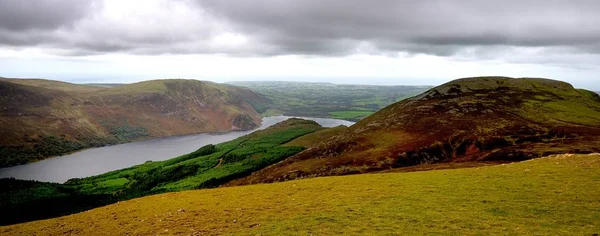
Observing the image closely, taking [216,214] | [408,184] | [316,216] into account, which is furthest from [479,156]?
[216,214]

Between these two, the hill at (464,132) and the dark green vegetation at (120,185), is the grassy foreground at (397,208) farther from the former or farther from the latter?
the dark green vegetation at (120,185)

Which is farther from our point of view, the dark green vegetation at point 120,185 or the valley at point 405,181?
the dark green vegetation at point 120,185

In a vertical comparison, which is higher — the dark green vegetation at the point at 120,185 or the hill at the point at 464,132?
the hill at the point at 464,132

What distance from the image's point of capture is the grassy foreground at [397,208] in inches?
934

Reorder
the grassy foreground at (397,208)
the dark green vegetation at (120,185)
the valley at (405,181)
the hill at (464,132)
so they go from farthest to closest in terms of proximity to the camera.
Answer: the dark green vegetation at (120,185) < the hill at (464,132) < the valley at (405,181) < the grassy foreground at (397,208)

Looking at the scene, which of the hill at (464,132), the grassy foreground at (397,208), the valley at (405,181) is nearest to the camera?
the grassy foreground at (397,208)

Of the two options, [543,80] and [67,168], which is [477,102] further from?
[67,168]

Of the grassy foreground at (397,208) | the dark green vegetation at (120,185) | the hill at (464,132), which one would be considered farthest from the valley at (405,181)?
the dark green vegetation at (120,185)

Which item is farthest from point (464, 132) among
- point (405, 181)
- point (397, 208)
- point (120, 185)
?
point (120, 185)

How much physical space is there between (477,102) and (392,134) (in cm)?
3578

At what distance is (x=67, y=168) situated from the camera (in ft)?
614

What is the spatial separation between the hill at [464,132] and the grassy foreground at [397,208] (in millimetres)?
28947

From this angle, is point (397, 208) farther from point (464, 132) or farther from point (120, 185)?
point (120, 185)

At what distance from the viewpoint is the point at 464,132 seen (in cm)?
8300
